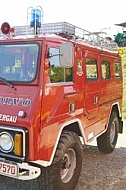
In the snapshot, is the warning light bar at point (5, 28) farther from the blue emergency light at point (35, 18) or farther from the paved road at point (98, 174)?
the paved road at point (98, 174)

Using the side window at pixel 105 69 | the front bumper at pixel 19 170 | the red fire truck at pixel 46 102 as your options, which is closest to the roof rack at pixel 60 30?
the red fire truck at pixel 46 102

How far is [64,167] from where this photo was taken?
360 centimetres

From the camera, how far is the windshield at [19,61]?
3.17 meters

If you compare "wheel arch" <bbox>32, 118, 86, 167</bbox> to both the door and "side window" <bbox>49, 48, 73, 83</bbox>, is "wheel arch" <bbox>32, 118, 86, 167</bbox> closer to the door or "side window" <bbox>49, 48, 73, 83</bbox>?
the door

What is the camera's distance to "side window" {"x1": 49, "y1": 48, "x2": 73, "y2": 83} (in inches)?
127

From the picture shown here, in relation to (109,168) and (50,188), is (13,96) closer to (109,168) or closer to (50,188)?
(50,188)

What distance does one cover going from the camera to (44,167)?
10.3ft

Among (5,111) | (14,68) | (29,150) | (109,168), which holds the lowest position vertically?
(109,168)

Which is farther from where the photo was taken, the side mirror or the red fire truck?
the side mirror

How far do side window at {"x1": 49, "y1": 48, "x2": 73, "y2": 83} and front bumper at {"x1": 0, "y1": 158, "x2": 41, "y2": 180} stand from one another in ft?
3.34

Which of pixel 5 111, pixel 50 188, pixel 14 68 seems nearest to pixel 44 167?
pixel 50 188

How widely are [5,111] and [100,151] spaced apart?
3199 millimetres

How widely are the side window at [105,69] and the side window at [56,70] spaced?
4.96 ft

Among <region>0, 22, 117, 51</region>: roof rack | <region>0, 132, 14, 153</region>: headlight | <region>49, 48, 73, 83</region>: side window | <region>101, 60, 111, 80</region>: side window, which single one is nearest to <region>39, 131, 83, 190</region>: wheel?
<region>0, 132, 14, 153</region>: headlight
